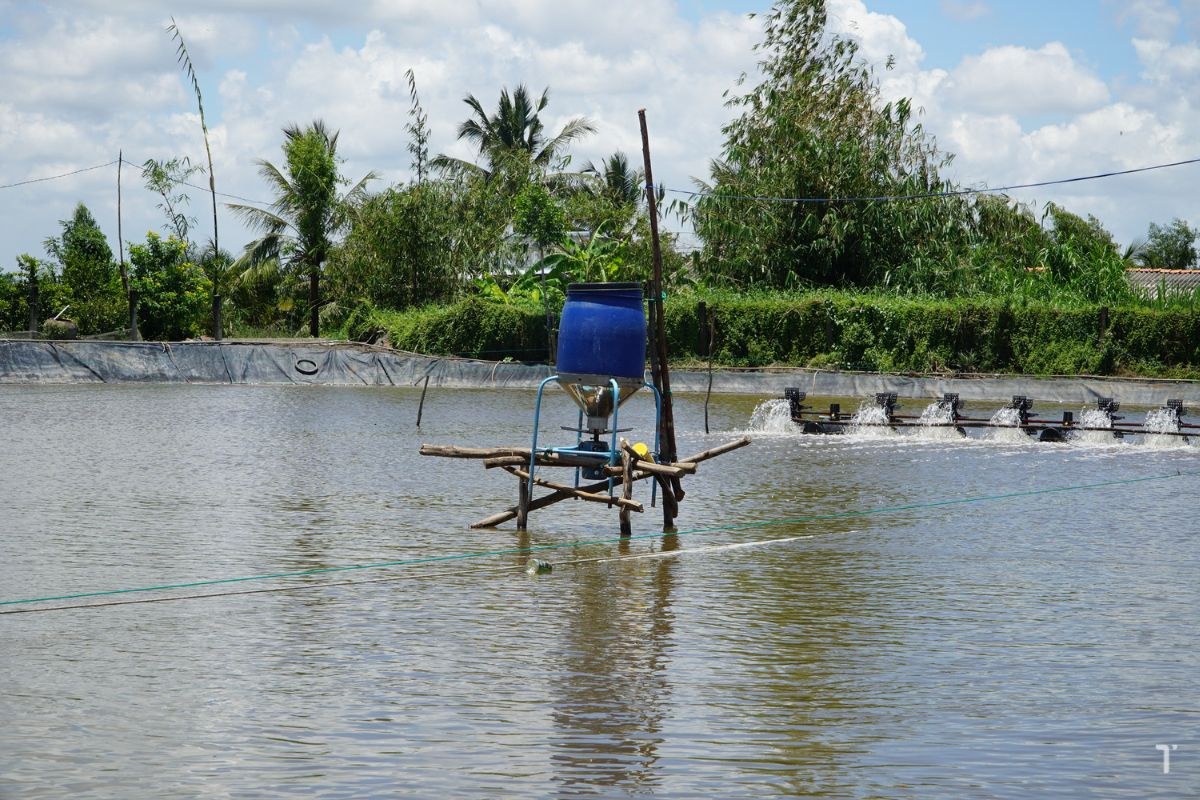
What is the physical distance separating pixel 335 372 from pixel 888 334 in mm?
16326

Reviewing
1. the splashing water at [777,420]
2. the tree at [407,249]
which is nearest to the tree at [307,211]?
the tree at [407,249]

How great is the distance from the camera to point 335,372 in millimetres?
40250

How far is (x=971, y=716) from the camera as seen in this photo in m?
6.78

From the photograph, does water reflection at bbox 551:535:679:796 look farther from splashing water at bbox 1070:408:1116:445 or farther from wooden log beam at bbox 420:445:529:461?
splashing water at bbox 1070:408:1116:445

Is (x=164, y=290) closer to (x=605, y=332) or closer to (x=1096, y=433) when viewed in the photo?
(x=1096, y=433)

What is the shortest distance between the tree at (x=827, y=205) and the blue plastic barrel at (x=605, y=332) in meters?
33.5

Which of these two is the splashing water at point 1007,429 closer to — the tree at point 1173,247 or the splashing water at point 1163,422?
the splashing water at point 1163,422

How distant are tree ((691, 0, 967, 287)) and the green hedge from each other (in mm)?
3438

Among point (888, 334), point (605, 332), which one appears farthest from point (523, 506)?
point (888, 334)

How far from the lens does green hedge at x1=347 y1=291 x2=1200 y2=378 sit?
37688 mm

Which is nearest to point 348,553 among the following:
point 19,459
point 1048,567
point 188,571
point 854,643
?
point 188,571

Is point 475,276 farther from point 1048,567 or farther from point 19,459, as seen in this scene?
point 1048,567

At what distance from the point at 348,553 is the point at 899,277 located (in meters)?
36.2

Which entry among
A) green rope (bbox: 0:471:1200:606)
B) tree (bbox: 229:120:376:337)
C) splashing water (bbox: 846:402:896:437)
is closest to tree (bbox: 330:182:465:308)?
tree (bbox: 229:120:376:337)
